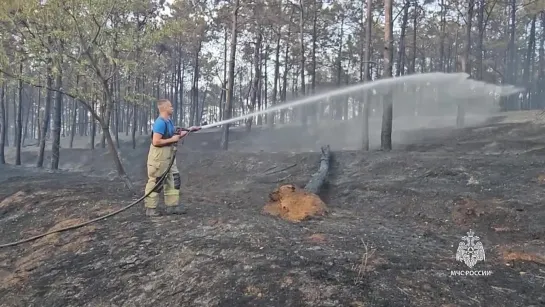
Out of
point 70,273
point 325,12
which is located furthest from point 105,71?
point 325,12

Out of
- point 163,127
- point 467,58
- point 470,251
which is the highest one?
point 467,58

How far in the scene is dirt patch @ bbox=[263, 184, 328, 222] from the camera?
7.07 metres

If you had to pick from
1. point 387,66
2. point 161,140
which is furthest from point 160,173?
point 387,66

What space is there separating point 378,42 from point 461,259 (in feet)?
108

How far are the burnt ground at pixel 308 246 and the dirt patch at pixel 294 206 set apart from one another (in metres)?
0.30

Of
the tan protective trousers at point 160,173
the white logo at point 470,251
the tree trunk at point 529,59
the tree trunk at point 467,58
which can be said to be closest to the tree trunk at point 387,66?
the white logo at point 470,251

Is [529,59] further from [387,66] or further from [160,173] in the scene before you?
[160,173]

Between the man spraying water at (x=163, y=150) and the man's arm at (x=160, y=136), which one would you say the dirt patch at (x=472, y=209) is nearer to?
the man spraying water at (x=163, y=150)

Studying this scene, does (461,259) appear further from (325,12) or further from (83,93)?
(325,12)

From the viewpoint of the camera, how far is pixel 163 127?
6.44 m

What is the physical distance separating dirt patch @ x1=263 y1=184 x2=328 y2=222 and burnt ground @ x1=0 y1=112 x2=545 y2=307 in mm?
295

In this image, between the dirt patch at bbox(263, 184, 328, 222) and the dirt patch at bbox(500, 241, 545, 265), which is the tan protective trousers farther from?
the dirt patch at bbox(500, 241, 545, 265)

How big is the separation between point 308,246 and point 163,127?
120 inches

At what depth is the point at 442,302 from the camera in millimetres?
3670
